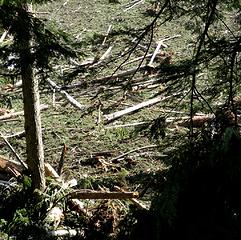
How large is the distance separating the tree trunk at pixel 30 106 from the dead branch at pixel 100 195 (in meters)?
0.68

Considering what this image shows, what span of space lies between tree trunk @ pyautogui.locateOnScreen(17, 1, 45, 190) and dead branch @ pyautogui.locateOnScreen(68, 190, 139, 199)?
0.68 m

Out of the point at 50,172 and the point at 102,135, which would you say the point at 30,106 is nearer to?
the point at 50,172

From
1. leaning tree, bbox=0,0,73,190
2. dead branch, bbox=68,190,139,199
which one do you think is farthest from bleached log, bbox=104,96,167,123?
leaning tree, bbox=0,0,73,190

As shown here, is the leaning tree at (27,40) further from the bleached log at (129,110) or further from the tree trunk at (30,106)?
the bleached log at (129,110)

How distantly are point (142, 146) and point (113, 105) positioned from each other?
78.6 inches

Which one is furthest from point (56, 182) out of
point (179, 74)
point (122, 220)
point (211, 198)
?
point (211, 198)

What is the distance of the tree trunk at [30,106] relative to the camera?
6.46m

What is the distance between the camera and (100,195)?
7.51 meters

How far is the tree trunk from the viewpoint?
6465 mm

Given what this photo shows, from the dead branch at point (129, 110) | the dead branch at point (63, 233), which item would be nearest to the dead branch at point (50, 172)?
the dead branch at point (63, 233)

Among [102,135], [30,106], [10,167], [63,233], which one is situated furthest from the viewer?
[102,135]

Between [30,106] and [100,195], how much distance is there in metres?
1.67

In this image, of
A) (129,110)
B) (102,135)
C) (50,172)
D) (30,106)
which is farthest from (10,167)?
(129,110)

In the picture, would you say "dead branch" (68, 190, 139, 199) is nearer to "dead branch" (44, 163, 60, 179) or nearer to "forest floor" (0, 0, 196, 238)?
"forest floor" (0, 0, 196, 238)
